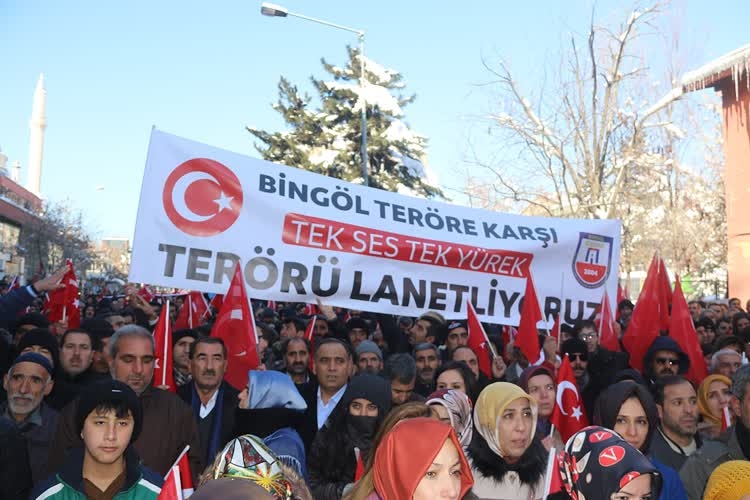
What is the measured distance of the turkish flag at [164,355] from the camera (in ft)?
21.4

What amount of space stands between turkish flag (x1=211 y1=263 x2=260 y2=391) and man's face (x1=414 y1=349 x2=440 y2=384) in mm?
1436

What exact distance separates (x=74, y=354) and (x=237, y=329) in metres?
1.39

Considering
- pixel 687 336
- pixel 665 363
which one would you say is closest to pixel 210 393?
pixel 665 363

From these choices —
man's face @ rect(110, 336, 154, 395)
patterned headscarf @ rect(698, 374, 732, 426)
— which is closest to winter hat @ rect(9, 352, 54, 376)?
man's face @ rect(110, 336, 154, 395)

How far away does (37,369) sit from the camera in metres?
5.27

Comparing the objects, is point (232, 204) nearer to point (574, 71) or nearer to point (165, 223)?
point (165, 223)

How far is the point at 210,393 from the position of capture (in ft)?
19.1

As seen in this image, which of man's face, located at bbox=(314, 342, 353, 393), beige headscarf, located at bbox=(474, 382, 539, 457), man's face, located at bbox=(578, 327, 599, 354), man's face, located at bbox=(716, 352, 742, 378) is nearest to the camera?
beige headscarf, located at bbox=(474, 382, 539, 457)

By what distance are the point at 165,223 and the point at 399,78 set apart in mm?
27064

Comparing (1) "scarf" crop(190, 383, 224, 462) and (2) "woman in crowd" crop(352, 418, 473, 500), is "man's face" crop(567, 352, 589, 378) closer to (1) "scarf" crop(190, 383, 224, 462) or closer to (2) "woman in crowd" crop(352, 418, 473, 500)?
(1) "scarf" crop(190, 383, 224, 462)

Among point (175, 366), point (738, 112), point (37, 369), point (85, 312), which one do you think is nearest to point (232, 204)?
point (175, 366)

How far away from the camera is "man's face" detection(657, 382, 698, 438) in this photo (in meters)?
5.06

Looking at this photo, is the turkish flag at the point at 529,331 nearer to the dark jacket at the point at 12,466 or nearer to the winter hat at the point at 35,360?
the winter hat at the point at 35,360

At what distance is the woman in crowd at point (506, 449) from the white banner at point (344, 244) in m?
3.68
